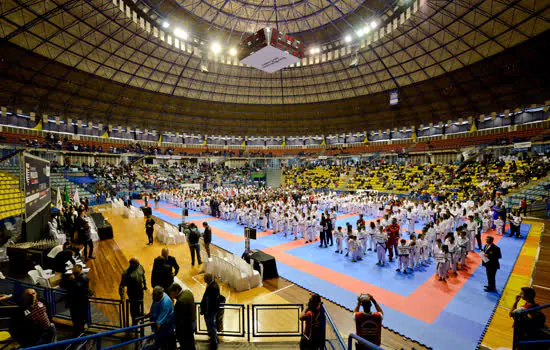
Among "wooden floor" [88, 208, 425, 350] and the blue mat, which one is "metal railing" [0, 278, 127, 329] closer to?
"wooden floor" [88, 208, 425, 350]

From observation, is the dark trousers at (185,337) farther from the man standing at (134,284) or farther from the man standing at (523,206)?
the man standing at (523,206)

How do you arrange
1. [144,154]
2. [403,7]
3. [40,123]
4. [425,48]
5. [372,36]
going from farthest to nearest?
1. [144,154]
2. [40,123]
3. [425,48]
4. [372,36]
5. [403,7]

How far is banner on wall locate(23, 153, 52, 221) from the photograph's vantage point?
381 inches

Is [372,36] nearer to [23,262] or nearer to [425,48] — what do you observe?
[425,48]

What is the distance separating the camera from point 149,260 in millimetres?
9961

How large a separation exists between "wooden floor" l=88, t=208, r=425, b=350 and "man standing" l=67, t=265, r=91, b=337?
1565mm

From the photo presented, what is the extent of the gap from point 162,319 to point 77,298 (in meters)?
2.05

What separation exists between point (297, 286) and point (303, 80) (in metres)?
37.8

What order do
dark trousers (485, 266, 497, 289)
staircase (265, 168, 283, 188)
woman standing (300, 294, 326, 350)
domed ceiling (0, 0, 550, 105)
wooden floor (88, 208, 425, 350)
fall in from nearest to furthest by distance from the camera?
woman standing (300, 294, 326, 350) < wooden floor (88, 208, 425, 350) < dark trousers (485, 266, 497, 289) < domed ceiling (0, 0, 550, 105) < staircase (265, 168, 283, 188)

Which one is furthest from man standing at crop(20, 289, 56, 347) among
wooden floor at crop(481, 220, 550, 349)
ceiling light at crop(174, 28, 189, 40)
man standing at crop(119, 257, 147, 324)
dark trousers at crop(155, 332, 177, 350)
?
ceiling light at crop(174, 28, 189, 40)

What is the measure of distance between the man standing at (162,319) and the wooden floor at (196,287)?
78.6 inches

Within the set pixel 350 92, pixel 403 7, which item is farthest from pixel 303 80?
pixel 403 7

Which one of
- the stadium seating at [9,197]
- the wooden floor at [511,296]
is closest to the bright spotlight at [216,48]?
the stadium seating at [9,197]

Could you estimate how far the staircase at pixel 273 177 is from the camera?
47219 mm
